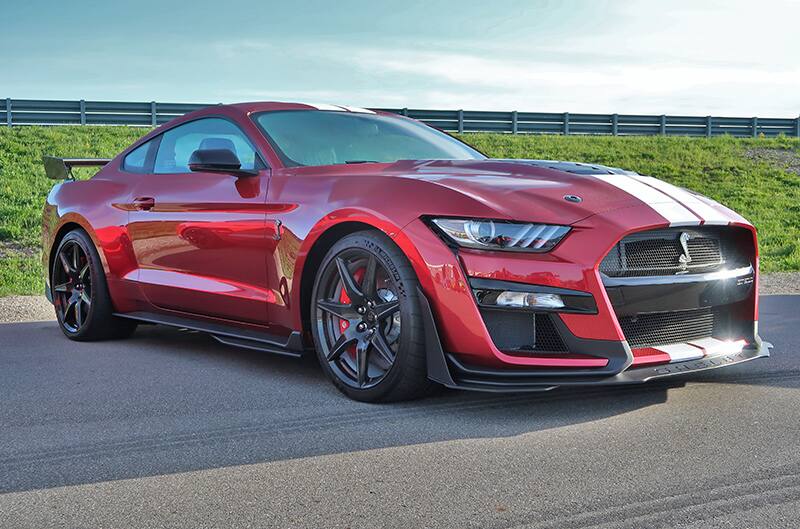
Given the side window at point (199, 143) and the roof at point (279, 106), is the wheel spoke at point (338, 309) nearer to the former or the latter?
the side window at point (199, 143)

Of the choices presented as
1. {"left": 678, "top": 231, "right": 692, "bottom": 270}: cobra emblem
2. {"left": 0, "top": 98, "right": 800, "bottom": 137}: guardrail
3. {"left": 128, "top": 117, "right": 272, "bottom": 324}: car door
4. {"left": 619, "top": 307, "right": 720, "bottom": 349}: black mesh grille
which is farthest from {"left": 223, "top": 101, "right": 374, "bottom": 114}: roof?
{"left": 0, "top": 98, "right": 800, "bottom": 137}: guardrail

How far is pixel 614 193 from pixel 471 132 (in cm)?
2328

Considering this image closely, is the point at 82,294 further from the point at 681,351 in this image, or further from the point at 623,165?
the point at 623,165

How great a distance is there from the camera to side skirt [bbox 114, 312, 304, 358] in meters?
4.98

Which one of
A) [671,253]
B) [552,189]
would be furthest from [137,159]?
[671,253]

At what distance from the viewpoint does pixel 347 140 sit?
18.1ft

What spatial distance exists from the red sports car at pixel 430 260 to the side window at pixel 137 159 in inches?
21.2

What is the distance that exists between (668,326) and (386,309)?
1.23 metres

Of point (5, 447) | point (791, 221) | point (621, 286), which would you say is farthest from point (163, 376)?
point (791, 221)

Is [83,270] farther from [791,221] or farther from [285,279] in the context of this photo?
[791,221]

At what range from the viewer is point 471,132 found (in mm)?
27438

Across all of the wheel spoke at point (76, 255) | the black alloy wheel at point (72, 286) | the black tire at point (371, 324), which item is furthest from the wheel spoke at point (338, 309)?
the wheel spoke at point (76, 255)

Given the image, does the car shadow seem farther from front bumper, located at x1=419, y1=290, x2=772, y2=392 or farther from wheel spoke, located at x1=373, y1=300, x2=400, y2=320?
wheel spoke, located at x1=373, y1=300, x2=400, y2=320

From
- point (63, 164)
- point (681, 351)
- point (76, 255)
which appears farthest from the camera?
point (63, 164)
